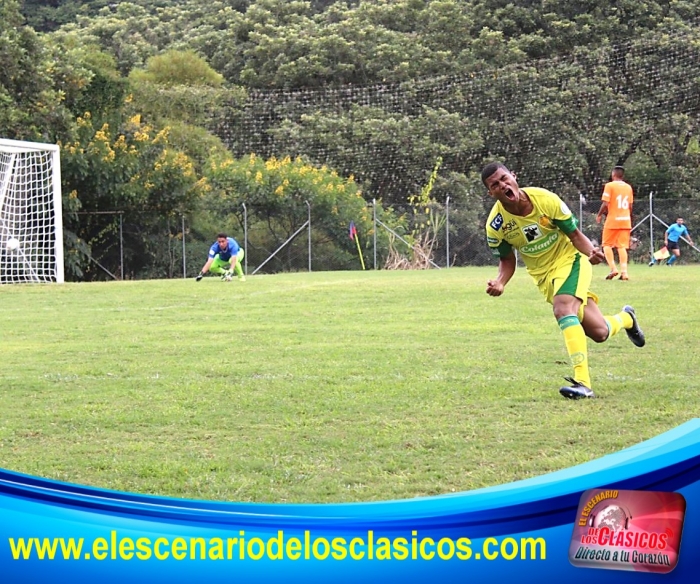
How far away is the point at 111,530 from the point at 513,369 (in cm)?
625

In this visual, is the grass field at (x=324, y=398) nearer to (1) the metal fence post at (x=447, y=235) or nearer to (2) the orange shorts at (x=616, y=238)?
(2) the orange shorts at (x=616, y=238)

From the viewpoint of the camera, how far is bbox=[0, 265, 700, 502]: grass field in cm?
443

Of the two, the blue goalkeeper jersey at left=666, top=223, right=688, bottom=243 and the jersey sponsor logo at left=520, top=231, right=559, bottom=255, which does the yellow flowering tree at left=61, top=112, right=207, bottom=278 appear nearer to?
the blue goalkeeper jersey at left=666, top=223, right=688, bottom=243

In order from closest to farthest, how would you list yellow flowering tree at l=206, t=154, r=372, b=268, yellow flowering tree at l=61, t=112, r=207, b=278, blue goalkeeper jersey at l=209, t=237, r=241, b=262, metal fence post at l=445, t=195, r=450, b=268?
1. blue goalkeeper jersey at l=209, t=237, r=241, b=262
2. yellow flowering tree at l=61, t=112, r=207, b=278
3. yellow flowering tree at l=206, t=154, r=372, b=268
4. metal fence post at l=445, t=195, r=450, b=268

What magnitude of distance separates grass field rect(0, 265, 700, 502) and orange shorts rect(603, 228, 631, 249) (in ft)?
14.0

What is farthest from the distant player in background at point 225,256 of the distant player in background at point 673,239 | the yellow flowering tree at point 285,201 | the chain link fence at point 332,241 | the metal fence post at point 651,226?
the metal fence post at point 651,226

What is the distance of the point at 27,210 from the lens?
23.7 meters

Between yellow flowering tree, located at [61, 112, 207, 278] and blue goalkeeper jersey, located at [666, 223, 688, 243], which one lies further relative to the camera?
blue goalkeeper jersey, located at [666, 223, 688, 243]

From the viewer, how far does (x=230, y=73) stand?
145ft

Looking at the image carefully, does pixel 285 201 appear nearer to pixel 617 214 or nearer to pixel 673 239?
pixel 673 239

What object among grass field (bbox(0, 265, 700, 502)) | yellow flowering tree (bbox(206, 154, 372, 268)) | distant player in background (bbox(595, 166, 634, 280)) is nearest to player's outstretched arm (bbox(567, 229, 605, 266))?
grass field (bbox(0, 265, 700, 502))

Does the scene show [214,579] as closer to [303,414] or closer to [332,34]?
[303,414]

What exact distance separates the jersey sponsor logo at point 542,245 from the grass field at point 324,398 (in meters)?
0.92

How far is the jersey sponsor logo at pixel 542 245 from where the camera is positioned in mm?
6785
